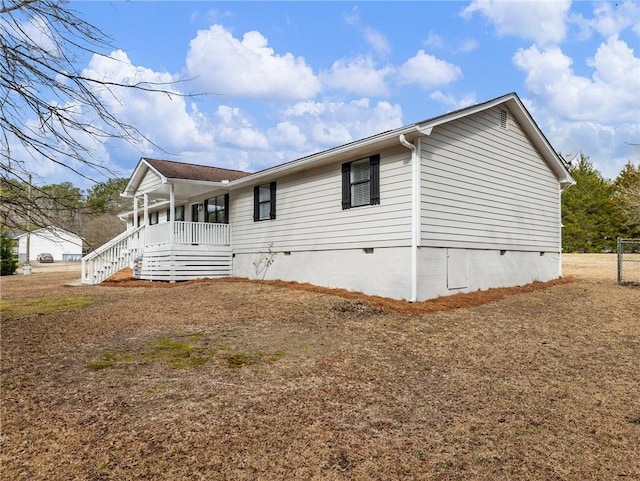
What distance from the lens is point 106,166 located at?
3.67 meters

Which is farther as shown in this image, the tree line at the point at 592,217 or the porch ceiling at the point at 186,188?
the tree line at the point at 592,217

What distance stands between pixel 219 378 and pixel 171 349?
57.9 inches

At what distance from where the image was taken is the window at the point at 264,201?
1342cm

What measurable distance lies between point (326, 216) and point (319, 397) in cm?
779

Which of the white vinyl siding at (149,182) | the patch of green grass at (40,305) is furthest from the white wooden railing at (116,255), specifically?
the patch of green grass at (40,305)

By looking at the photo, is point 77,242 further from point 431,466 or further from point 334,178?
point 334,178

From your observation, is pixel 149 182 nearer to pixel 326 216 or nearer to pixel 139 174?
pixel 139 174

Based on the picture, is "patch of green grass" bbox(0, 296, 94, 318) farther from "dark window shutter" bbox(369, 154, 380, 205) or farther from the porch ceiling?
"dark window shutter" bbox(369, 154, 380, 205)

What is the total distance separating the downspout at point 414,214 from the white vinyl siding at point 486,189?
24 cm

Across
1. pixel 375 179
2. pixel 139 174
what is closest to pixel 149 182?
pixel 139 174

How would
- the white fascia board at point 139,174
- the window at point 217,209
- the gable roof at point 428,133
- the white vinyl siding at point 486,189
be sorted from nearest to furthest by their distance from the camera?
the gable roof at point 428,133, the white vinyl siding at point 486,189, the white fascia board at point 139,174, the window at point 217,209

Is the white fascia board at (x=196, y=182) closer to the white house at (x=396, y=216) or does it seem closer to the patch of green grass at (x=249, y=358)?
the white house at (x=396, y=216)

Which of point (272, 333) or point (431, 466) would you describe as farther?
point (272, 333)

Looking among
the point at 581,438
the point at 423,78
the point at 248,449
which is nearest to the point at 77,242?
the point at 248,449
